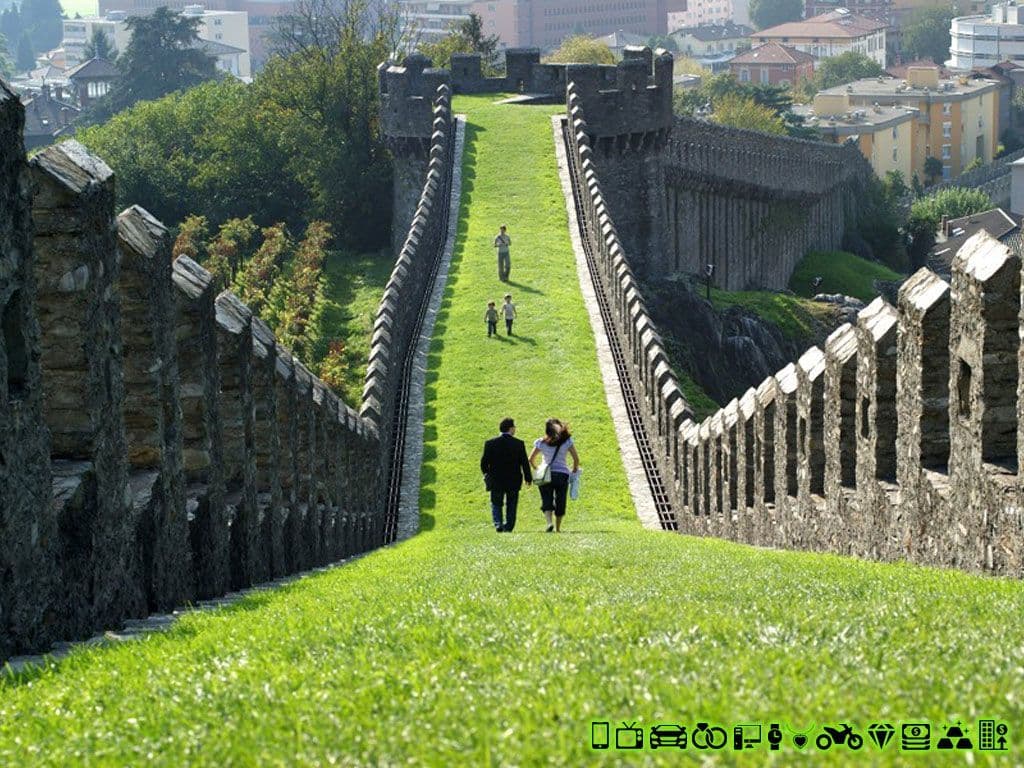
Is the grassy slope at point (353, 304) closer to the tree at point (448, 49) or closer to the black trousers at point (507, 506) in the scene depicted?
the tree at point (448, 49)

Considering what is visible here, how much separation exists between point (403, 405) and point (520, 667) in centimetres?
2821

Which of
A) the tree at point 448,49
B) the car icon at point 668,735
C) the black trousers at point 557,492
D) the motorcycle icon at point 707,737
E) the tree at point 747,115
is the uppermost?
the tree at point 448,49

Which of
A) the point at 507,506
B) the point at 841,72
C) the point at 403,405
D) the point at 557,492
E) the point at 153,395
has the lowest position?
the point at 841,72

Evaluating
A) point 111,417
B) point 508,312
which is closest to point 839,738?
point 111,417

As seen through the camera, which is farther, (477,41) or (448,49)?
(477,41)

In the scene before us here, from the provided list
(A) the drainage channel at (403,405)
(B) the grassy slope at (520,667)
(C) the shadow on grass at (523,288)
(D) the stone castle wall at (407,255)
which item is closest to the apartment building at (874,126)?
(D) the stone castle wall at (407,255)

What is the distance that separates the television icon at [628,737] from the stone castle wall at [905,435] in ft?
22.7

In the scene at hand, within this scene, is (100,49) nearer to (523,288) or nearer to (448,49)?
(448,49)

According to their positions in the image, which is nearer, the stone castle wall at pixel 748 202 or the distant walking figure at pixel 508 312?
the distant walking figure at pixel 508 312

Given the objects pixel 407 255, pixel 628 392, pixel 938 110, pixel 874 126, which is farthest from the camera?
pixel 938 110

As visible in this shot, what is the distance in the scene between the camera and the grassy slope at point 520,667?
6.25m

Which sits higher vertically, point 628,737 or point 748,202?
point 628,737

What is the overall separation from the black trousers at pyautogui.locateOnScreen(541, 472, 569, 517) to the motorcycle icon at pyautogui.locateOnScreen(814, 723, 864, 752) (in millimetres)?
18008

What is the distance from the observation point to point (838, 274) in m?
92.8
